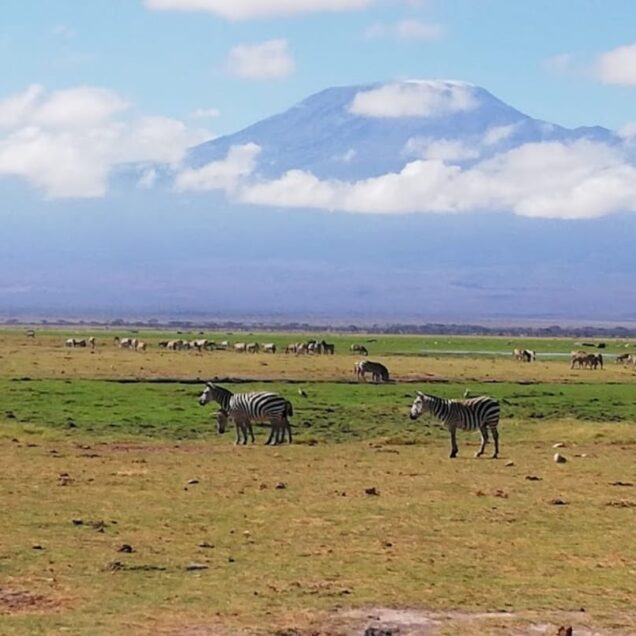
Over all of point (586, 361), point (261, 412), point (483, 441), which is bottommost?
point (483, 441)

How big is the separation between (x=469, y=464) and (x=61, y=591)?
12.7 metres

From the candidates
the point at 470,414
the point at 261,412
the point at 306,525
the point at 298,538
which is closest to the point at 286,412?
the point at 261,412

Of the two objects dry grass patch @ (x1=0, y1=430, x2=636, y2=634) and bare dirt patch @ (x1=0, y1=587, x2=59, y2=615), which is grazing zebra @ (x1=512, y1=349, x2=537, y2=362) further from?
bare dirt patch @ (x1=0, y1=587, x2=59, y2=615)

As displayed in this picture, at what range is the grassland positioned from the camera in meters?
11.8

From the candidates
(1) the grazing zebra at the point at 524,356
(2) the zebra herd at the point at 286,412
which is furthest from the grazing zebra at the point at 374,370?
(1) the grazing zebra at the point at 524,356

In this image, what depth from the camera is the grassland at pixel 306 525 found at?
38.9ft

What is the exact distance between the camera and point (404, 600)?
12.2 m

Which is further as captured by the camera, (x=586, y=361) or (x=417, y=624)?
(x=586, y=361)

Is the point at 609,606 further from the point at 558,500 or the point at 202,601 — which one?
the point at 558,500

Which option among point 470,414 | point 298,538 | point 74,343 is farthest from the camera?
point 74,343

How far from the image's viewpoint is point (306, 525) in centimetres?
1634

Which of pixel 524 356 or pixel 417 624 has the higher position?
pixel 524 356

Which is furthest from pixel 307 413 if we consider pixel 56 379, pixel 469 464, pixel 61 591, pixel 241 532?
pixel 61 591

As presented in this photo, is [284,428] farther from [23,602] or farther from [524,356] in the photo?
[524,356]
